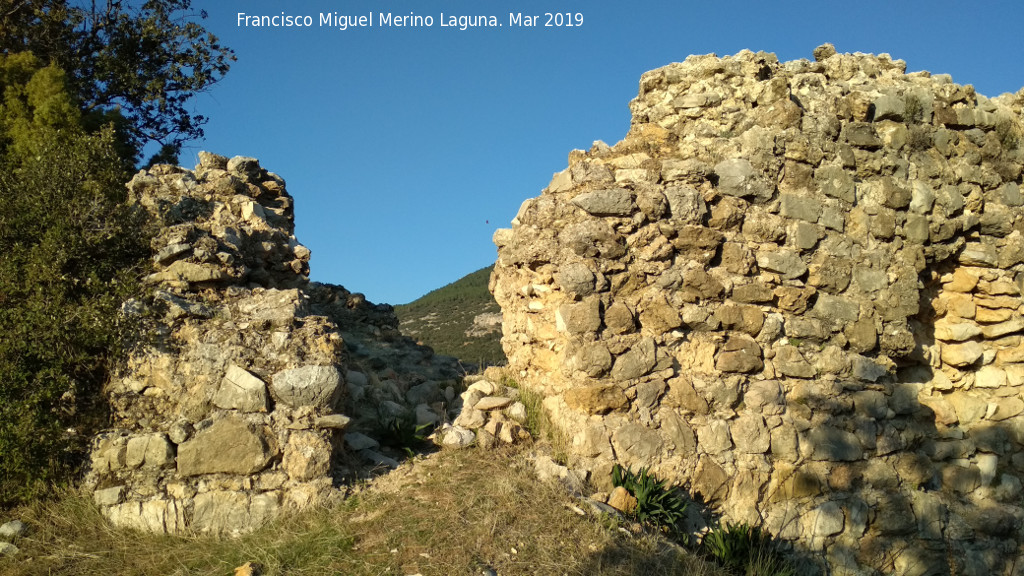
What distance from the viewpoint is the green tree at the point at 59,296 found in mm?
5203

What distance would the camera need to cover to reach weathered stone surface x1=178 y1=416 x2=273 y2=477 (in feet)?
17.0

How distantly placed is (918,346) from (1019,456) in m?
1.28

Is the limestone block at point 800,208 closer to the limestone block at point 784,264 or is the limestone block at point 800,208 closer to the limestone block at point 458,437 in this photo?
the limestone block at point 784,264

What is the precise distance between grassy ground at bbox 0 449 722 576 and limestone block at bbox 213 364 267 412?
32.9 inches

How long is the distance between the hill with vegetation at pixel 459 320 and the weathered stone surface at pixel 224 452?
10.7 m

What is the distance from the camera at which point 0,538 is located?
16.0ft

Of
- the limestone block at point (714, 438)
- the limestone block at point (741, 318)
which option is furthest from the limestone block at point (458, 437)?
the limestone block at point (741, 318)

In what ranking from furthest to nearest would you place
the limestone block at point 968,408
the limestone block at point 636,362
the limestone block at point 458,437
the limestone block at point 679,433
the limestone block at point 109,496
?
the limestone block at point 968,408
the limestone block at point 458,437
the limestone block at point 636,362
the limestone block at point 679,433
the limestone block at point 109,496

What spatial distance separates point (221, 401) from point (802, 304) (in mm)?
4514

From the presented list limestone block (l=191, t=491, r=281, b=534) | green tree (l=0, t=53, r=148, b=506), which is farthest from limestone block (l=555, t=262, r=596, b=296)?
green tree (l=0, t=53, r=148, b=506)

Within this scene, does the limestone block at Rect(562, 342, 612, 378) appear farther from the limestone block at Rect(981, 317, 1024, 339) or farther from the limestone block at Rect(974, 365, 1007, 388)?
the limestone block at Rect(981, 317, 1024, 339)

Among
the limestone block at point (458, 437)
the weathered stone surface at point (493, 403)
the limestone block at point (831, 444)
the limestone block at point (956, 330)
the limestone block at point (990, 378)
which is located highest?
the limestone block at point (956, 330)

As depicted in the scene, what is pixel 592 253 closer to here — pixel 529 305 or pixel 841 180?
pixel 529 305

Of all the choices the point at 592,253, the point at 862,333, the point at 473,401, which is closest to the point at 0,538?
the point at 473,401
